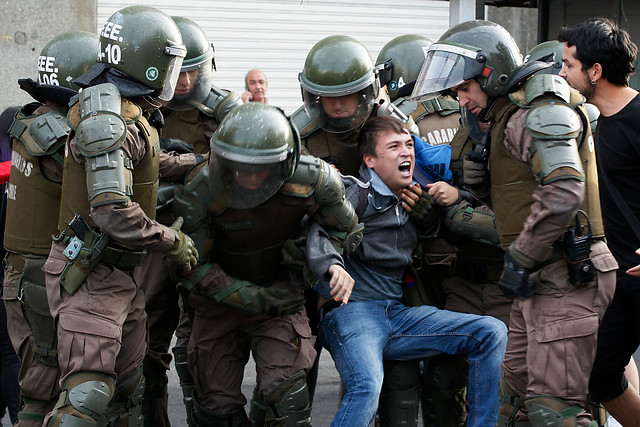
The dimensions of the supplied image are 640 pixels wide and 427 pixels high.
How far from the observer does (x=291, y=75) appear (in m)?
11.9

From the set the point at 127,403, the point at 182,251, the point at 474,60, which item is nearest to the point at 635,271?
the point at 474,60

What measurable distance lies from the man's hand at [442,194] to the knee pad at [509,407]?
1.04m

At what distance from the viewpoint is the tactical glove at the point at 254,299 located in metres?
4.37

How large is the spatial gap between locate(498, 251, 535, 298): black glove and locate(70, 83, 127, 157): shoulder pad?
166cm

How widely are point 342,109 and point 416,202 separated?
25.9 inches

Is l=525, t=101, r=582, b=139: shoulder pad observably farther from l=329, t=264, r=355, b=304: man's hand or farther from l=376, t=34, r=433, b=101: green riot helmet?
l=376, t=34, r=433, b=101: green riot helmet

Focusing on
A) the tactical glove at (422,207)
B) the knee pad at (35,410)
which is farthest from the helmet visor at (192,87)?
the knee pad at (35,410)

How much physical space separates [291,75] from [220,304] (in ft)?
25.5

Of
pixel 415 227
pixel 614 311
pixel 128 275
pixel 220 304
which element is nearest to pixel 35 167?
pixel 128 275

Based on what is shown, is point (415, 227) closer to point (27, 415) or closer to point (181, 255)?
point (181, 255)

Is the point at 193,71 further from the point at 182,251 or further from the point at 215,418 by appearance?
the point at 215,418

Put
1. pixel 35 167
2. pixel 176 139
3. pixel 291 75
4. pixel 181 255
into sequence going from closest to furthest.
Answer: pixel 181 255 < pixel 35 167 < pixel 176 139 < pixel 291 75

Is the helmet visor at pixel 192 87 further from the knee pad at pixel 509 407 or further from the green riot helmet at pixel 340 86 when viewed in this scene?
the knee pad at pixel 509 407

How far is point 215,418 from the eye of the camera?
4480mm
